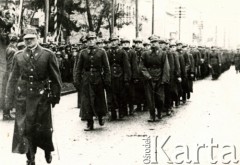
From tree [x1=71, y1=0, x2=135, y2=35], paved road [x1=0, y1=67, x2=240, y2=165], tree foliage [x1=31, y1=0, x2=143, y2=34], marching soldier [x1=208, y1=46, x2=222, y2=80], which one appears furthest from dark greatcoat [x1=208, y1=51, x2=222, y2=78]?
paved road [x1=0, y1=67, x2=240, y2=165]

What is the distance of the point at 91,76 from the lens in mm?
11508

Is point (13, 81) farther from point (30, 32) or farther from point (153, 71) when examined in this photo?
point (153, 71)

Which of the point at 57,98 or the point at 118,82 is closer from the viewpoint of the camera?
the point at 57,98

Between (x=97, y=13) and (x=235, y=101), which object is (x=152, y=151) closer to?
(x=235, y=101)

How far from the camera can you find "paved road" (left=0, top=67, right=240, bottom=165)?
27.6ft

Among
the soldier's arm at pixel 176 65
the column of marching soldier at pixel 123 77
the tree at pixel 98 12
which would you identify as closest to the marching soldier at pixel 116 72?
the column of marching soldier at pixel 123 77

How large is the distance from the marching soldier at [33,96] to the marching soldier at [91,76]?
3.74m

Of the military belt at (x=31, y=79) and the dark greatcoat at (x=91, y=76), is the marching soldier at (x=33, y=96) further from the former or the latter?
the dark greatcoat at (x=91, y=76)

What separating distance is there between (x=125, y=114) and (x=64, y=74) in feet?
44.1

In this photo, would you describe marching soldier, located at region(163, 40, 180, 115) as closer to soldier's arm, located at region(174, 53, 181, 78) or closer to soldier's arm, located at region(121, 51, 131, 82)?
soldier's arm, located at region(174, 53, 181, 78)

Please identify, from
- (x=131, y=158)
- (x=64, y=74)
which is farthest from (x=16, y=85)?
(x=64, y=74)

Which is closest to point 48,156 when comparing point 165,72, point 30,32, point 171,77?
point 30,32

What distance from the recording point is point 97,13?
3822cm

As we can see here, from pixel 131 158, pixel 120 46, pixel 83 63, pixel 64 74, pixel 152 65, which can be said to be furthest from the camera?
pixel 64 74
